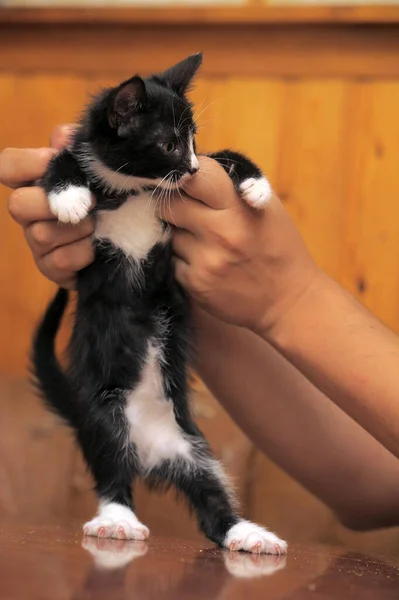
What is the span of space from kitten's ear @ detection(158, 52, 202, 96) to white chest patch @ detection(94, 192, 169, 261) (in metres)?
0.16

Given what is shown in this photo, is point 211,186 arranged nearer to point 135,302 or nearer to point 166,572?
point 135,302

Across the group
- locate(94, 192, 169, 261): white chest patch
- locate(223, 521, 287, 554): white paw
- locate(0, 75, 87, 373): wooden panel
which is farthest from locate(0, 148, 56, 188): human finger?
locate(0, 75, 87, 373): wooden panel

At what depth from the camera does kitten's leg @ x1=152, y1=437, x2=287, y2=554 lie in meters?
0.99

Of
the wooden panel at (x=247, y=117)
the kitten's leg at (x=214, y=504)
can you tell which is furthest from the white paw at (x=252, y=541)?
the wooden panel at (x=247, y=117)

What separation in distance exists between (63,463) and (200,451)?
767 millimetres

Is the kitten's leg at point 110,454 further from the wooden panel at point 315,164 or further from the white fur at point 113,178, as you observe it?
the wooden panel at point 315,164

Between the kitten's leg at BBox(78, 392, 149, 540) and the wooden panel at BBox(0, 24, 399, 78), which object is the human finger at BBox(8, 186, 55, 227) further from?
the wooden panel at BBox(0, 24, 399, 78)

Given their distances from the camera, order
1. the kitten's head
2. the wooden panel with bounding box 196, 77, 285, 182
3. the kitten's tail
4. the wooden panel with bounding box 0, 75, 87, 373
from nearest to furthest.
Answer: the kitten's head → the kitten's tail → the wooden panel with bounding box 196, 77, 285, 182 → the wooden panel with bounding box 0, 75, 87, 373

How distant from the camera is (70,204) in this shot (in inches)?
41.3

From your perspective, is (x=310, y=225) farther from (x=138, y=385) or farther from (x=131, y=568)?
(x=131, y=568)

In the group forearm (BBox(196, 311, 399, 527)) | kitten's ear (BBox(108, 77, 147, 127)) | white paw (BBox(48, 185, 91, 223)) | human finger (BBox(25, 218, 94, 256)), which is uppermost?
kitten's ear (BBox(108, 77, 147, 127))

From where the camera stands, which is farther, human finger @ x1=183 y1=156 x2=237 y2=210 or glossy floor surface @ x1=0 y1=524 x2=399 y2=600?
human finger @ x1=183 y1=156 x2=237 y2=210

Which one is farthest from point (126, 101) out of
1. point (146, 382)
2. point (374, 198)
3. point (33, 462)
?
point (374, 198)

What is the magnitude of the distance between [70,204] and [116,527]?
1.31 feet
